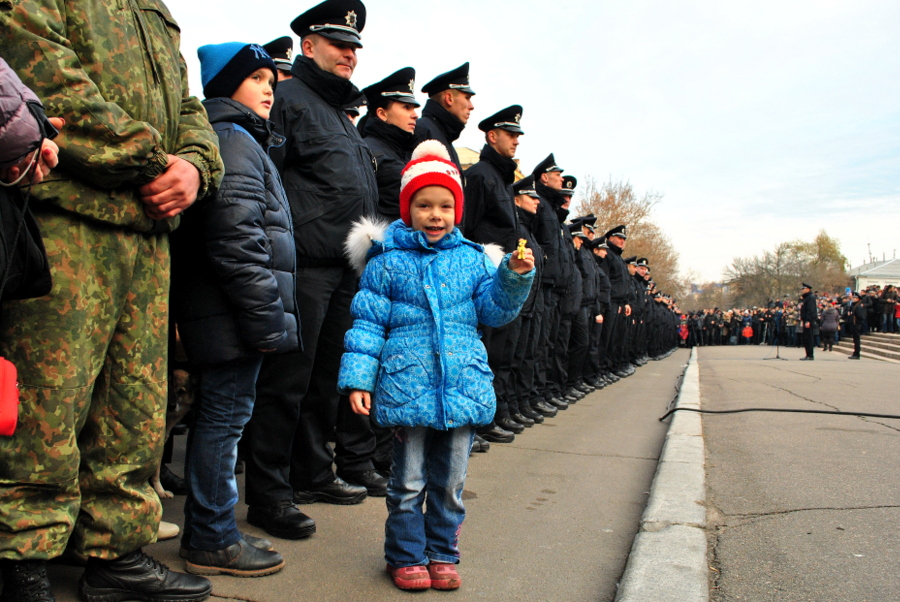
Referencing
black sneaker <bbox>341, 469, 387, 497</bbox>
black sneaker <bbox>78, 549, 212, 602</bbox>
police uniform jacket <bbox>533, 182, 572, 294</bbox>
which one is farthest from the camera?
police uniform jacket <bbox>533, 182, 572, 294</bbox>

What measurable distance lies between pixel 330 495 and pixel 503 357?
2.75 metres

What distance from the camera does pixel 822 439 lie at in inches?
244

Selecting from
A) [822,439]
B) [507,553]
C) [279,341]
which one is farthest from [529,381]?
[279,341]

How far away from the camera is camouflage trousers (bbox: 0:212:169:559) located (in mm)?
2225

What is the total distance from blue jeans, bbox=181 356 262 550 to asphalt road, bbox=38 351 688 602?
0.59ft

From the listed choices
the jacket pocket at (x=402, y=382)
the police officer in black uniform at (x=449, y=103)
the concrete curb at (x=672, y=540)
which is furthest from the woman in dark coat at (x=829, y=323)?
the jacket pocket at (x=402, y=382)

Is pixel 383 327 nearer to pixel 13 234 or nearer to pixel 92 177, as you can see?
pixel 92 177

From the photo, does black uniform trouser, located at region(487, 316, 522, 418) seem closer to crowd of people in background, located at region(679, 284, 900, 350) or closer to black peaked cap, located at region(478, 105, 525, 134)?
black peaked cap, located at region(478, 105, 525, 134)

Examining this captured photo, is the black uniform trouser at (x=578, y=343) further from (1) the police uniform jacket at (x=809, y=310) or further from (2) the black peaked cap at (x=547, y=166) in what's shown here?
(1) the police uniform jacket at (x=809, y=310)

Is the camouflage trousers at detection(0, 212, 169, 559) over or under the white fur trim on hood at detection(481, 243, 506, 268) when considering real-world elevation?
under

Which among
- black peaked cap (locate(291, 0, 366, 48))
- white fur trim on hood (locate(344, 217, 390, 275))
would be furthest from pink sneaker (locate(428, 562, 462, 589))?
black peaked cap (locate(291, 0, 366, 48))

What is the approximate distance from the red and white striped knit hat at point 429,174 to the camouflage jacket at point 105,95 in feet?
2.69

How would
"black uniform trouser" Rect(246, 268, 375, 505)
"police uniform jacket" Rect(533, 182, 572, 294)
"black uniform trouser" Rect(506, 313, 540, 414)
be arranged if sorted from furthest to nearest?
"police uniform jacket" Rect(533, 182, 572, 294) → "black uniform trouser" Rect(506, 313, 540, 414) → "black uniform trouser" Rect(246, 268, 375, 505)

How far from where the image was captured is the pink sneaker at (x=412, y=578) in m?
2.86
